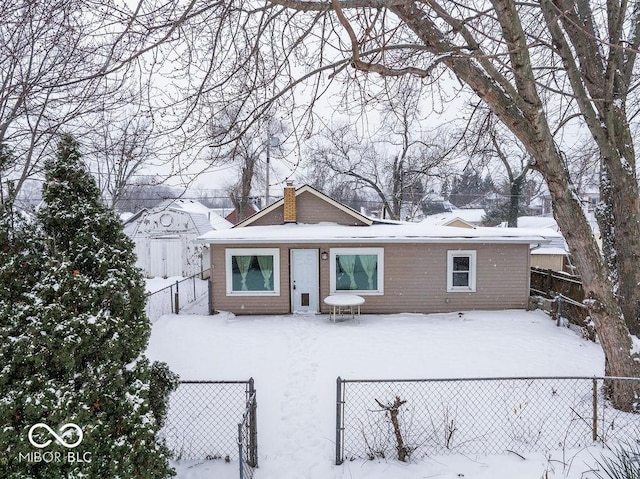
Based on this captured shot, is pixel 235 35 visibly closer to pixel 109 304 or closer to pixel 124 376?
pixel 109 304

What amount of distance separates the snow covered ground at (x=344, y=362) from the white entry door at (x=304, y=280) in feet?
1.76

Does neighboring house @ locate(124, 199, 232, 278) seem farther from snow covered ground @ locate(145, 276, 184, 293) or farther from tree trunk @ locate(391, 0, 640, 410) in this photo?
tree trunk @ locate(391, 0, 640, 410)

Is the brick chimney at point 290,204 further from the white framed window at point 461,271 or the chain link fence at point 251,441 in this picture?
the chain link fence at point 251,441

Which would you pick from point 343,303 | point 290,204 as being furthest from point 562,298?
point 290,204

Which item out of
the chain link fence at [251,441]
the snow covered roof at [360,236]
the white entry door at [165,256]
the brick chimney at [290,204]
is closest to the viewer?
the chain link fence at [251,441]

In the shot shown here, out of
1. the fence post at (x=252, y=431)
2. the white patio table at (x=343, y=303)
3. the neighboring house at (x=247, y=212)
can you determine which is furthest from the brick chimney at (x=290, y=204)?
the neighboring house at (x=247, y=212)

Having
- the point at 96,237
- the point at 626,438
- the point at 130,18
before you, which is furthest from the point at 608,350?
the point at 130,18

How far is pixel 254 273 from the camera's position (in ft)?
40.1

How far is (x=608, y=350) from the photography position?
214 inches

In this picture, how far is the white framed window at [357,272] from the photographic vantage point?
40.2ft

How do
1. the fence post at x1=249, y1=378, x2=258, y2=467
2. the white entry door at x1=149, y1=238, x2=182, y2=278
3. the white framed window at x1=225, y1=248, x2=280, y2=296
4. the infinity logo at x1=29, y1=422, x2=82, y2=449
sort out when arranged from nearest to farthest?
the infinity logo at x1=29, y1=422, x2=82, y2=449, the fence post at x1=249, y1=378, x2=258, y2=467, the white framed window at x1=225, y1=248, x2=280, y2=296, the white entry door at x1=149, y1=238, x2=182, y2=278

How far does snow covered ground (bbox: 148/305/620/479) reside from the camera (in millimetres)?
4379

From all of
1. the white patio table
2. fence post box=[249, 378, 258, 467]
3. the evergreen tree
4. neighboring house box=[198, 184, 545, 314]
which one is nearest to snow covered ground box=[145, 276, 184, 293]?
neighboring house box=[198, 184, 545, 314]

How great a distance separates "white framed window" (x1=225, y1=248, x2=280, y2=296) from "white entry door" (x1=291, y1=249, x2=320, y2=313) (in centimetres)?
52
